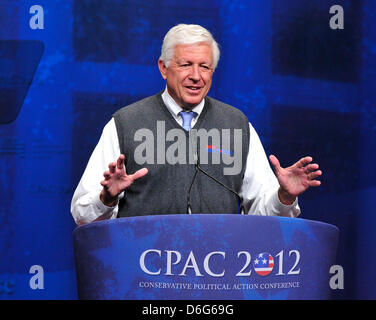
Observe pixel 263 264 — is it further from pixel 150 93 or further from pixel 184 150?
pixel 150 93

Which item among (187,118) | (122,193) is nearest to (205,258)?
(122,193)

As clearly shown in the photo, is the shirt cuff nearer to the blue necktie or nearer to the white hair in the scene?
the blue necktie

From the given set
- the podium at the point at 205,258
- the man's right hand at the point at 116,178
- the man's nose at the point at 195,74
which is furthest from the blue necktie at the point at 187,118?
the podium at the point at 205,258

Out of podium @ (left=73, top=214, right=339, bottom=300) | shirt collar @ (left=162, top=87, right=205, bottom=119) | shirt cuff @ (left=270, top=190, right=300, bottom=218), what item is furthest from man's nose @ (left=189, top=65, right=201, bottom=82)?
podium @ (left=73, top=214, right=339, bottom=300)

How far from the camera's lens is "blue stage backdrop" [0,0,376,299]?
2.88m

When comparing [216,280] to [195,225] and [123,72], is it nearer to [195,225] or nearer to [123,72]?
[195,225]

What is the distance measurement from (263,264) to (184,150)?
82 centimetres

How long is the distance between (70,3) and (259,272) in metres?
1.71

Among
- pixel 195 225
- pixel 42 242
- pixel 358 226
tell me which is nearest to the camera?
pixel 195 225

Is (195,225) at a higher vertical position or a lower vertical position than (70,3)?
lower

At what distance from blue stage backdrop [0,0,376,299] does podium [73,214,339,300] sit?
124 centimetres

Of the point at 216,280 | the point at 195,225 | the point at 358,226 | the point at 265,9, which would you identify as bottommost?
the point at 358,226
